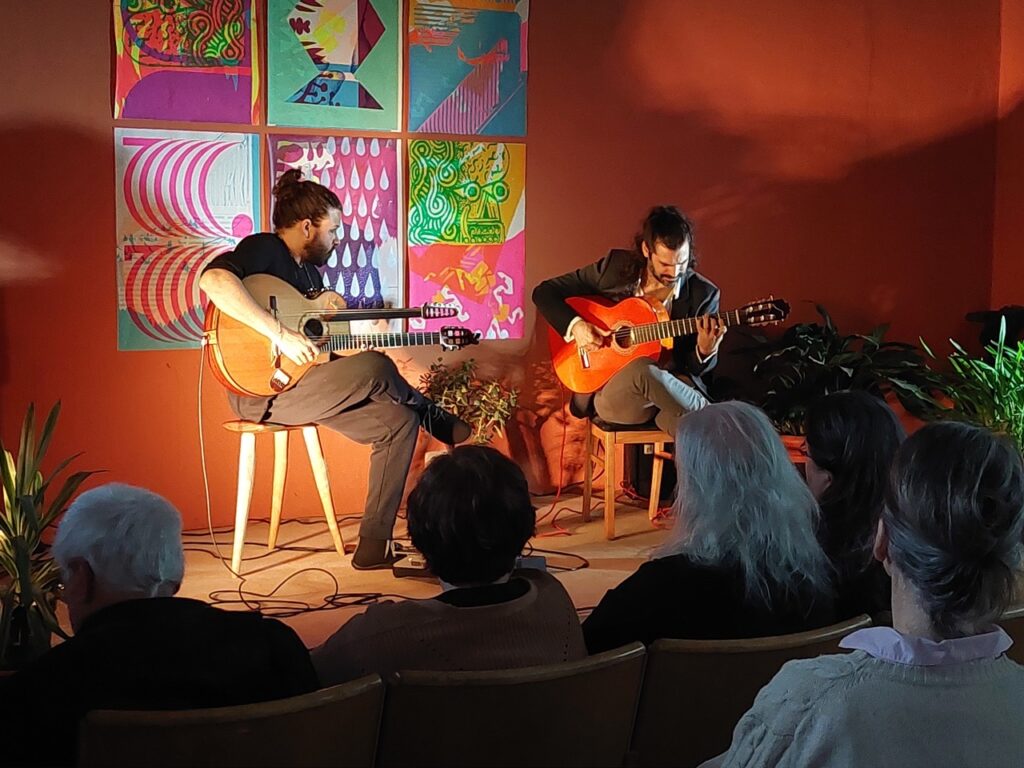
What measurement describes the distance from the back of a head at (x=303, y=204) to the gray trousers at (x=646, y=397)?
1.22 metres

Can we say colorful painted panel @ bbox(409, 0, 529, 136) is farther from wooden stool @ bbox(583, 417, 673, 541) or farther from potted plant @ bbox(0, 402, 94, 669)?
potted plant @ bbox(0, 402, 94, 669)

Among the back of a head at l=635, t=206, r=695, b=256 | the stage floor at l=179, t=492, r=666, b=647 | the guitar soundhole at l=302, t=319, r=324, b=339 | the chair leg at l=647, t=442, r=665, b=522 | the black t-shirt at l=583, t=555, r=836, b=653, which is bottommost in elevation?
the stage floor at l=179, t=492, r=666, b=647

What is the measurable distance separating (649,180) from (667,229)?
78 cm

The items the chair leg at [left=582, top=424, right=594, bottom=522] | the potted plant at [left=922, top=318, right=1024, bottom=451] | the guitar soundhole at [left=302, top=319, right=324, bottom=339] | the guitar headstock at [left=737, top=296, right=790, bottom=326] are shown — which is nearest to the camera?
the guitar soundhole at [left=302, top=319, right=324, bottom=339]

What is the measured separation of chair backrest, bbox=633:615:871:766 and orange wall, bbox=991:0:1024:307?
438cm

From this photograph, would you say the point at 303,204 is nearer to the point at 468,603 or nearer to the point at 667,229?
the point at 667,229

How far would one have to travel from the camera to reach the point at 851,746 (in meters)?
1.19

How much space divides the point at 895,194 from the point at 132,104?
3.50 metres

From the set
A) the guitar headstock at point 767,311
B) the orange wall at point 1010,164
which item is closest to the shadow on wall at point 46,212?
the guitar headstock at point 767,311

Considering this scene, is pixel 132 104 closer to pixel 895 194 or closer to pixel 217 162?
pixel 217 162

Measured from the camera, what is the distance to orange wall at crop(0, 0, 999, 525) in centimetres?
438

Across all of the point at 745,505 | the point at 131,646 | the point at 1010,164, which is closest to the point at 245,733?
the point at 131,646

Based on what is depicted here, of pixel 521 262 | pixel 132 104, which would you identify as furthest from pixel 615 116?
pixel 132 104

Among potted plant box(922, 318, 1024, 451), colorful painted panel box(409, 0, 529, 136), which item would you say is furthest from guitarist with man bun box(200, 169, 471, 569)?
potted plant box(922, 318, 1024, 451)
